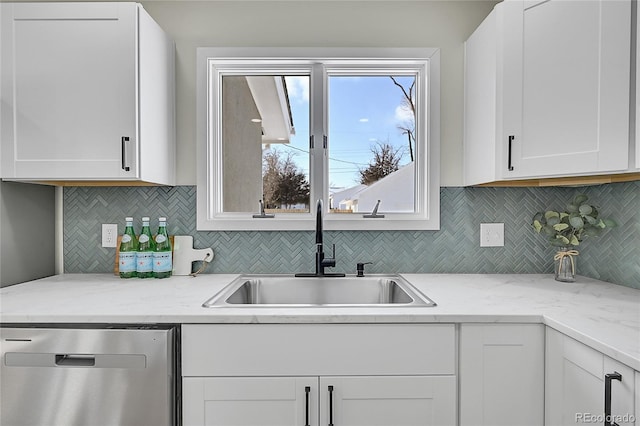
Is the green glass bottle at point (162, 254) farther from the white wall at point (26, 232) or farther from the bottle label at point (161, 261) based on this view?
the white wall at point (26, 232)

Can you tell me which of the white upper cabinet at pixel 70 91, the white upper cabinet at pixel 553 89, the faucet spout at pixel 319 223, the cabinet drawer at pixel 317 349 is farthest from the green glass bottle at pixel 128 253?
the white upper cabinet at pixel 553 89

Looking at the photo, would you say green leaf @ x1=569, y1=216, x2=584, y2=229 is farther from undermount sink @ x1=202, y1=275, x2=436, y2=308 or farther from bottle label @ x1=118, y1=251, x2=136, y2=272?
bottle label @ x1=118, y1=251, x2=136, y2=272

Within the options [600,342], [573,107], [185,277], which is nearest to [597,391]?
[600,342]

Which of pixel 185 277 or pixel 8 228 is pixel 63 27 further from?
pixel 185 277

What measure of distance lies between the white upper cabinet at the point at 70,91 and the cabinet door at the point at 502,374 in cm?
150

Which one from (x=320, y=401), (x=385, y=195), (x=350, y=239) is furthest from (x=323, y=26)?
(x=320, y=401)

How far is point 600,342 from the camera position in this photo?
1051 millimetres

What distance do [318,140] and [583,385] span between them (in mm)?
1526

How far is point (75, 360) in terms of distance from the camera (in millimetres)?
1342

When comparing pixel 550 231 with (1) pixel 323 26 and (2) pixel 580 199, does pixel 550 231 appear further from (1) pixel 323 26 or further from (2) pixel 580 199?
(1) pixel 323 26

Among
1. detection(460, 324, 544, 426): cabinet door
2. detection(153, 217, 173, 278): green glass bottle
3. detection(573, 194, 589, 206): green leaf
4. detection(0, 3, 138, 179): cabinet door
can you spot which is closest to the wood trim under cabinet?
detection(573, 194, 589, 206): green leaf

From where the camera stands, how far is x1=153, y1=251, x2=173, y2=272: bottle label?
1.92 m
